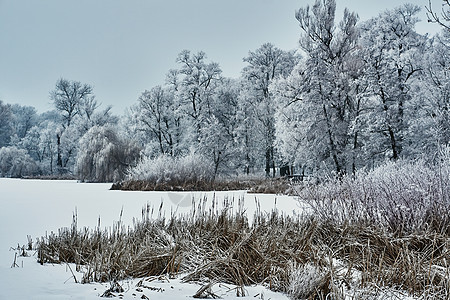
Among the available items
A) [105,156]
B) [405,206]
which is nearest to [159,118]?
[105,156]

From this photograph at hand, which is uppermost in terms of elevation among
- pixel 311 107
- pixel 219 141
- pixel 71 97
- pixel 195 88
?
pixel 71 97

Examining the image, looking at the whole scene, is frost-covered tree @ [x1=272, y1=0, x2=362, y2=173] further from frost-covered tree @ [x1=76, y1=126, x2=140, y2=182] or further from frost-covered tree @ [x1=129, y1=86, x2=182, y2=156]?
frost-covered tree @ [x1=129, y1=86, x2=182, y2=156]

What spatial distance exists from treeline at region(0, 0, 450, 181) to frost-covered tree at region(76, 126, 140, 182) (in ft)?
0.22

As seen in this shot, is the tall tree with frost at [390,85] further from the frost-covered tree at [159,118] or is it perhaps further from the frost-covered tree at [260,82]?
the frost-covered tree at [159,118]

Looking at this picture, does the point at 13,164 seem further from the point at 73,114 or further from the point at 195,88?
the point at 195,88

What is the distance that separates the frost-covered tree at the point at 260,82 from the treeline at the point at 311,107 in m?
0.09

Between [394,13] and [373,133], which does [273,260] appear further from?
[394,13]

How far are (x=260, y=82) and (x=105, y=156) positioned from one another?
14303 millimetres

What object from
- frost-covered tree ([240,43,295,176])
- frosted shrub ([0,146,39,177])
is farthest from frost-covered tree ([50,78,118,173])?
frost-covered tree ([240,43,295,176])

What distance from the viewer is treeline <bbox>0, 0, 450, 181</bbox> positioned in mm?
14539

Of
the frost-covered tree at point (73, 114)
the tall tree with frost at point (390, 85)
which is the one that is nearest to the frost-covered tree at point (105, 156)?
the frost-covered tree at point (73, 114)

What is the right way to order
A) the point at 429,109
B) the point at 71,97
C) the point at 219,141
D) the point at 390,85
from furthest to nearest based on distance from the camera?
the point at 71,97
the point at 219,141
the point at 390,85
the point at 429,109

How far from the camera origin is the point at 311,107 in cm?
1559

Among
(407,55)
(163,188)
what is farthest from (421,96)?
(163,188)
